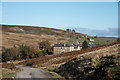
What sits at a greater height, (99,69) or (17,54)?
(99,69)

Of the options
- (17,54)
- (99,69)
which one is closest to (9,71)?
(99,69)

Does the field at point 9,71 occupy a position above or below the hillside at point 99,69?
below

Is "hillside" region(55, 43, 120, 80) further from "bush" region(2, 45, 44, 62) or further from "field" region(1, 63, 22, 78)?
"bush" region(2, 45, 44, 62)

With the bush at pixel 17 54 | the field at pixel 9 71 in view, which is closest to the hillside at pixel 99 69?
the field at pixel 9 71

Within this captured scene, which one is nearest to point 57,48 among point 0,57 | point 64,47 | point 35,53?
point 64,47

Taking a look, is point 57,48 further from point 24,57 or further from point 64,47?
point 24,57

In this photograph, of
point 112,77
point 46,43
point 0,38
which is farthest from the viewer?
point 0,38

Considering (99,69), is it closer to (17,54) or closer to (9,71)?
(9,71)

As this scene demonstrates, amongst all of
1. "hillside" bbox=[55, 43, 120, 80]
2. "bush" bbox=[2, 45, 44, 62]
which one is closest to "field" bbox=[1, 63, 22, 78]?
"hillside" bbox=[55, 43, 120, 80]

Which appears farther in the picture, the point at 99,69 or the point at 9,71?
the point at 9,71

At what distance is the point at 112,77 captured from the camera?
1848 centimetres

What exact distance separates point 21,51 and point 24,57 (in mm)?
3451

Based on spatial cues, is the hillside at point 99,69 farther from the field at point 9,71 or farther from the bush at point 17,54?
the bush at point 17,54

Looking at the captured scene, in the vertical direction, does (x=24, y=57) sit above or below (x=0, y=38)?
below
